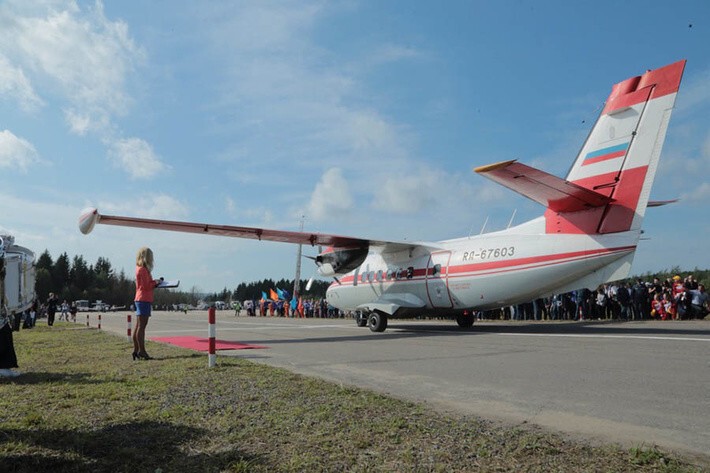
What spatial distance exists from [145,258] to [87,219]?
222 inches

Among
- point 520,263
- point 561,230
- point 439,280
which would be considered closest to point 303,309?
point 439,280

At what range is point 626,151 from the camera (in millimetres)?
12281

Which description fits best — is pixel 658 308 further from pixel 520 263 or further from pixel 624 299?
pixel 520 263

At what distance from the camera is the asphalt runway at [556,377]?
15.1ft

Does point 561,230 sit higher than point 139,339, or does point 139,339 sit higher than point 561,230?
point 561,230

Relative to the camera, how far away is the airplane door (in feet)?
53.9

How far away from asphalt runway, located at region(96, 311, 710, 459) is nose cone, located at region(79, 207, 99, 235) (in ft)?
22.0

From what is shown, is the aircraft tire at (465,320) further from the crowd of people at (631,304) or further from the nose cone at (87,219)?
the nose cone at (87,219)

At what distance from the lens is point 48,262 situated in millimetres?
108688

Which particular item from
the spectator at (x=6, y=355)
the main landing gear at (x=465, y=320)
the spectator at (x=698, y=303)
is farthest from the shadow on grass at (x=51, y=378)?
the spectator at (x=698, y=303)

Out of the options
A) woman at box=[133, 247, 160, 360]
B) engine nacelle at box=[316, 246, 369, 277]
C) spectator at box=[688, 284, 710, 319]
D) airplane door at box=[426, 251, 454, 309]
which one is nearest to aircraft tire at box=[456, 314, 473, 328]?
airplane door at box=[426, 251, 454, 309]

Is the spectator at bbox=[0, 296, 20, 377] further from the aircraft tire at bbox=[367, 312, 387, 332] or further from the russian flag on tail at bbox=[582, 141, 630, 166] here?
the russian flag on tail at bbox=[582, 141, 630, 166]

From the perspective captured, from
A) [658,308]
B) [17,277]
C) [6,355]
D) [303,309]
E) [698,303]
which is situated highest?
[17,277]

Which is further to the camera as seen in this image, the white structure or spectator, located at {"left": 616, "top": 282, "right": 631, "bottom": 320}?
spectator, located at {"left": 616, "top": 282, "right": 631, "bottom": 320}
